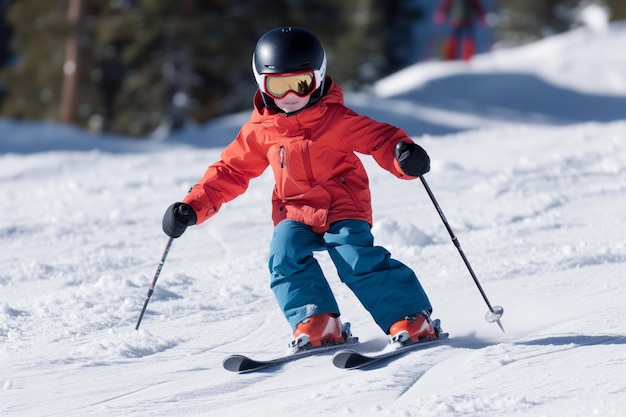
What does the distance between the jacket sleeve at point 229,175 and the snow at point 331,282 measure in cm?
56

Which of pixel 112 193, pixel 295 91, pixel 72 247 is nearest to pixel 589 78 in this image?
pixel 112 193

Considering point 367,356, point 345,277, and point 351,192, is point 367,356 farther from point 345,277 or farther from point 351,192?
point 351,192

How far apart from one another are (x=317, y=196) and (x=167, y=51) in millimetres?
14178

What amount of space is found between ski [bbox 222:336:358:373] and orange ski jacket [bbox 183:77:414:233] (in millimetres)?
501

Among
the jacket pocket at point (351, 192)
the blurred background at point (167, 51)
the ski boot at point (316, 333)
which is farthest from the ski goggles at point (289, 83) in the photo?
the blurred background at point (167, 51)

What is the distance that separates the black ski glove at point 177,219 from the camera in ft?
11.9

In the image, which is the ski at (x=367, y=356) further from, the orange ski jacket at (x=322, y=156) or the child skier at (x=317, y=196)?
the orange ski jacket at (x=322, y=156)

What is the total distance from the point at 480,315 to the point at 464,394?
1044 mm

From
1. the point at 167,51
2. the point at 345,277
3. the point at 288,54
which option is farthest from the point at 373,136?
the point at 167,51

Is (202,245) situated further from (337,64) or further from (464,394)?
(337,64)

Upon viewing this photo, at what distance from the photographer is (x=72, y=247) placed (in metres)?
5.54

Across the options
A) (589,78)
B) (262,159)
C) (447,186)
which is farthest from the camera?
(589,78)

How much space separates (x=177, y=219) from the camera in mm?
3613

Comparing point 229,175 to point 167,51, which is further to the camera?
point 167,51
